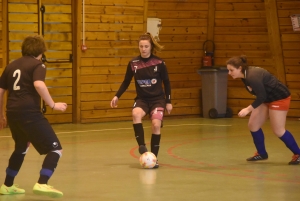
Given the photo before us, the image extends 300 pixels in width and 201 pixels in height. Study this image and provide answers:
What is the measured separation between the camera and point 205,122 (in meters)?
14.4

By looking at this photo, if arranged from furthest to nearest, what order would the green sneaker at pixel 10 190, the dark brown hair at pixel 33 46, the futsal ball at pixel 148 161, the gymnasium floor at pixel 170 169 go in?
the futsal ball at pixel 148 161 < the gymnasium floor at pixel 170 169 < the green sneaker at pixel 10 190 < the dark brown hair at pixel 33 46

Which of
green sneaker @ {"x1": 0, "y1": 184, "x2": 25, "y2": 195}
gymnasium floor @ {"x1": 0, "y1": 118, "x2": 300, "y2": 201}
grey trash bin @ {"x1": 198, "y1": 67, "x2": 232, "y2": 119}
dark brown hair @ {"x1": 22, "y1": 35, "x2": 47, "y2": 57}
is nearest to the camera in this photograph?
dark brown hair @ {"x1": 22, "y1": 35, "x2": 47, "y2": 57}

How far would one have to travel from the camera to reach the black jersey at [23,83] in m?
6.42

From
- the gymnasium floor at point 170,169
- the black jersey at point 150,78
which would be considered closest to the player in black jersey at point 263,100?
the gymnasium floor at point 170,169

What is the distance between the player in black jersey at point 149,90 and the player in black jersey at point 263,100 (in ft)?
3.03

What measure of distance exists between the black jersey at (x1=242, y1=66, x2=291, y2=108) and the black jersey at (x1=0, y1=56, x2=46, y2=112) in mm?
2962

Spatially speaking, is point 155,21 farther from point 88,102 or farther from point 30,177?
point 30,177

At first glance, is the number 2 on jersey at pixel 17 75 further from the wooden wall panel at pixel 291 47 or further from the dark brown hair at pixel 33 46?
the wooden wall panel at pixel 291 47

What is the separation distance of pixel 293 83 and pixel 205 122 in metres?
2.25

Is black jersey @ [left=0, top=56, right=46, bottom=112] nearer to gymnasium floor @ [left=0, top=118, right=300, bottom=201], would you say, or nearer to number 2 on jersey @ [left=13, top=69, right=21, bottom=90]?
number 2 on jersey @ [left=13, top=69, right=21, bottom=90]

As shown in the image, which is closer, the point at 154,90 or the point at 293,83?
the point at 154,90

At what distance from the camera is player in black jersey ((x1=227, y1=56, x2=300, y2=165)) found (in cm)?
839

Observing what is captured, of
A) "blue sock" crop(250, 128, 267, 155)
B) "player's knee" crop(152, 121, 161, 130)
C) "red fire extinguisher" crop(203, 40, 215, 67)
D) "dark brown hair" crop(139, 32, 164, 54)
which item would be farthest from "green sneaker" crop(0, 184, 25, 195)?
"red fire extinguisher" crop(203, 40, 215, 67)

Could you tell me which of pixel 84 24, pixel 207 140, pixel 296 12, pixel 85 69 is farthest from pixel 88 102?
pixel 296 12
